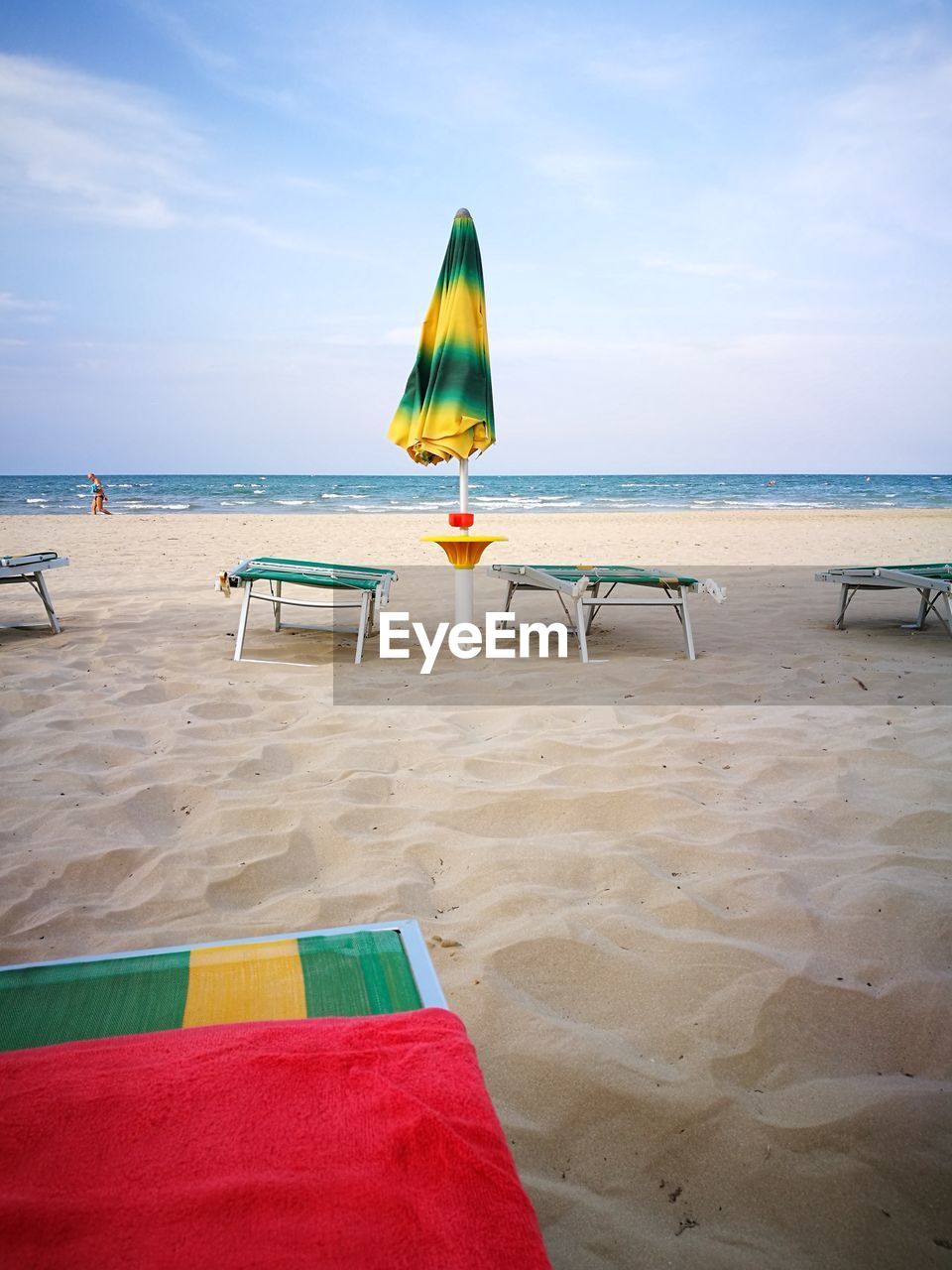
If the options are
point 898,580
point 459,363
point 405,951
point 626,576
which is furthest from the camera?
point 898,580

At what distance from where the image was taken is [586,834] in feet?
8.50

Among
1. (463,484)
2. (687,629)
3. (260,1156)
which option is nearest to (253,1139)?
(260,1156)

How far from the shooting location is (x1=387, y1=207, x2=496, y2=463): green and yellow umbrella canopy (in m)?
4.84

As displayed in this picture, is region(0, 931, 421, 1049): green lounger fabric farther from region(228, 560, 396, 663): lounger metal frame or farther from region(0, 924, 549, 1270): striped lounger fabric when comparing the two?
region(228, 560, 396, 663): lounger metal frame

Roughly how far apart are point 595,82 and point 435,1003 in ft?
49.6

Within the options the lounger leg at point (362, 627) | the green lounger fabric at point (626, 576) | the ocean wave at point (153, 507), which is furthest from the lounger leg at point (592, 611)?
the ocean wave at point (153, 507)

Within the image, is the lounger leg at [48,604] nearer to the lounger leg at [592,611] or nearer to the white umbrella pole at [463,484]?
the white umbrella pole at [463,484]

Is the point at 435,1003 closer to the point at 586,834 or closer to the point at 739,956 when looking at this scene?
the point at 739,956

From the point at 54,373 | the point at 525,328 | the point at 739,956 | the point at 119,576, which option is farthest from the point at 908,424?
the point at 739,956

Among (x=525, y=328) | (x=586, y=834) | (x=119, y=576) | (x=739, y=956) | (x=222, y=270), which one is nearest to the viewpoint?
Result: (x=739, y=956)

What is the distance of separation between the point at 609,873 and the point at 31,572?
4.87m

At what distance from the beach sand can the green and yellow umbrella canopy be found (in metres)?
1.52

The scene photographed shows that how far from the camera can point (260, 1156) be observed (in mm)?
891

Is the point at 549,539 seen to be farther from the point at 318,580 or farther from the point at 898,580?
the point at 318,580
